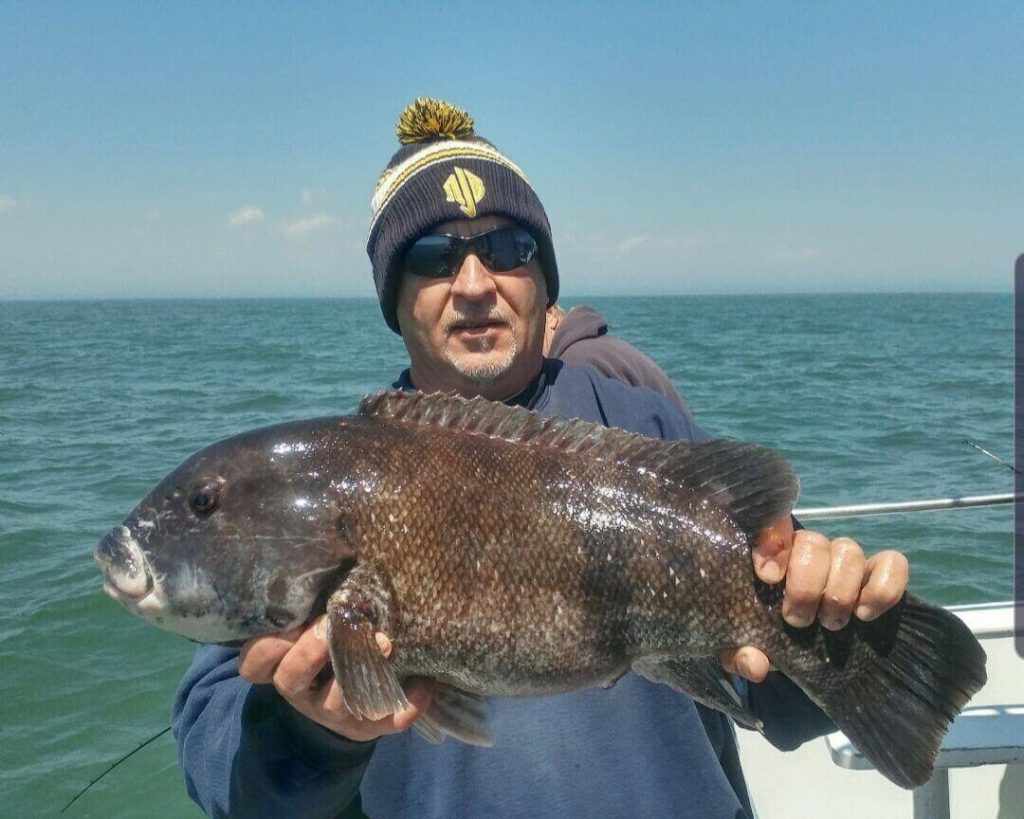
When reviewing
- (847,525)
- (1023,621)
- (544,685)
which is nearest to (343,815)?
(544,685)

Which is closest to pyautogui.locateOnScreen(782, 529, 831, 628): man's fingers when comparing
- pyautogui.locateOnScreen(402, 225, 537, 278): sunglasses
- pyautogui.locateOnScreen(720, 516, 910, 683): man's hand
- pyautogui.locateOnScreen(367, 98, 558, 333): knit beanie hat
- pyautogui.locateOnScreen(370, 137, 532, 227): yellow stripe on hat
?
pyautogui.locateOnScreen(720, 516, 910, 683): man's hand

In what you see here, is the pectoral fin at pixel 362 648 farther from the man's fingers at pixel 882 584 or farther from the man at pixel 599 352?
the man at pixel 599 352

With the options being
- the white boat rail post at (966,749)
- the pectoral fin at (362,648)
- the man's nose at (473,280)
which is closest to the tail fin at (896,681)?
the white boat rail post at (966,749)

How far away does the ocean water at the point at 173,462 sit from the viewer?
680 cm

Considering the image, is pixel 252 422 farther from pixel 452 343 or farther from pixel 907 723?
pixel 907 723

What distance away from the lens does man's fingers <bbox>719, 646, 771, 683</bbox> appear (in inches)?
84.0

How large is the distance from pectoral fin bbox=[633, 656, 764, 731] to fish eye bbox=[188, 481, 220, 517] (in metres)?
1.11

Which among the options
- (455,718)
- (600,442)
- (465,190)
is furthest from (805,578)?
(465,190)

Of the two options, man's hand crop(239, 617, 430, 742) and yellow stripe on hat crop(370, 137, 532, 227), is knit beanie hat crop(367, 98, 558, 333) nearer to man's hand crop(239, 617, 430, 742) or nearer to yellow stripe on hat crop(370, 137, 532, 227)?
yellow stripe on hat crop(370, 137, 532, 227)

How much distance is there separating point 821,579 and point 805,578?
0.12 feet

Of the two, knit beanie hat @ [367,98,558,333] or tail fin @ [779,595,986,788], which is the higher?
knit beanie hat @ [367,98,558,333]

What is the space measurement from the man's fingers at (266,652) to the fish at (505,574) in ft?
0.10

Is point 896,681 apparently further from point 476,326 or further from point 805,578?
point 476,326

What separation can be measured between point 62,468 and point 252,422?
4.67 m
